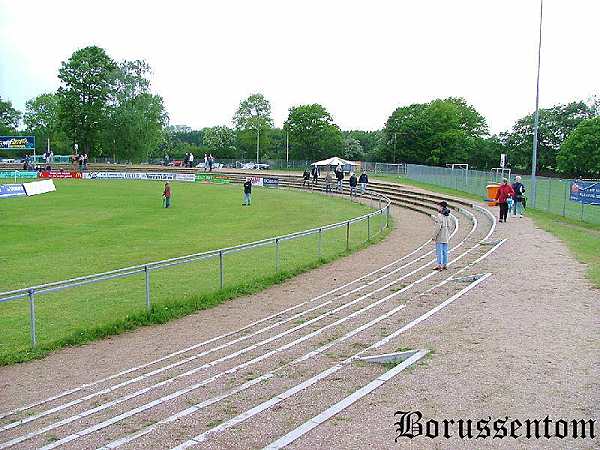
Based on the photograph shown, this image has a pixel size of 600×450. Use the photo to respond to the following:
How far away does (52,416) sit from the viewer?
24.4 feet

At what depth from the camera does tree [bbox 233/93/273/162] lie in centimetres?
10619

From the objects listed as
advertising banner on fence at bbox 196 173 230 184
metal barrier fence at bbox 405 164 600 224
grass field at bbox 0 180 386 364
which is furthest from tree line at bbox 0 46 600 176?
grass field at bbox 0 180 386 364

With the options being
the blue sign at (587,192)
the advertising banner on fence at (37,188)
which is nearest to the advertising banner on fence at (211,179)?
the advertising banner on fence at (37,188)

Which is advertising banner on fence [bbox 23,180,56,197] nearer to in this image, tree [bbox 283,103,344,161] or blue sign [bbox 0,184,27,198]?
blue sign [bbox 0,184,27,198]

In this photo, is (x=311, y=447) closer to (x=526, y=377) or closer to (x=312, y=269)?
(x=526, y=377)

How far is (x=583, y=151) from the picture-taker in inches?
3019

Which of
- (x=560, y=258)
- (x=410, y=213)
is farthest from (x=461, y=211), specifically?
(x=560, y=258)

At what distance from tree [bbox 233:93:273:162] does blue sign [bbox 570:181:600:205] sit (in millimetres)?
78598

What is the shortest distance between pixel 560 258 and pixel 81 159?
2585 inches

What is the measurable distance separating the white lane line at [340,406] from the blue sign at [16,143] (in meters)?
72.6

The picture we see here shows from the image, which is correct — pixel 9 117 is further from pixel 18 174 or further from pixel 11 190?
pixel 11 190

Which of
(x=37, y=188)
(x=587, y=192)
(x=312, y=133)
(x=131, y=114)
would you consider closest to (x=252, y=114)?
(x=312, y=133)

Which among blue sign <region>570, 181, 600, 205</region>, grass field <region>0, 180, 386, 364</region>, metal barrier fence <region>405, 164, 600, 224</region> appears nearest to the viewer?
Result: grass field <region>0, 180, 386, 364</region>

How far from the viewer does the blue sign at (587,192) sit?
93.5 feet
